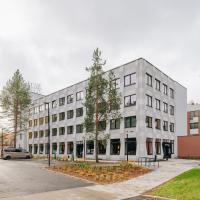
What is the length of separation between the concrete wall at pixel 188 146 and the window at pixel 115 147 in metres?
14.6

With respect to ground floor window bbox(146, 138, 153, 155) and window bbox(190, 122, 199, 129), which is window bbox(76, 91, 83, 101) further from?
window bbox(190, 122, 199, 129)

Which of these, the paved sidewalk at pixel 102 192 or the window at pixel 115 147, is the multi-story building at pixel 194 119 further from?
the paved sidewalk at pixel 102 192

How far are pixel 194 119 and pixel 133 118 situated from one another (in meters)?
45.7

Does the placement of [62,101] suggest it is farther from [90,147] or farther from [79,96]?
[90,147]

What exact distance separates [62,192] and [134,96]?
32.3 m

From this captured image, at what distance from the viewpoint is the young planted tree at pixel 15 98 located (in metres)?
63.5

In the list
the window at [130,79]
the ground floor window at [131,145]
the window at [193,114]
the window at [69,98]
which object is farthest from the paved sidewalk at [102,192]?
the window at [193,114]

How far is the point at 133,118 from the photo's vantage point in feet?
150

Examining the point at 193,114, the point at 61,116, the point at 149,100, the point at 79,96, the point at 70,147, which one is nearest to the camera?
the point at 149,100

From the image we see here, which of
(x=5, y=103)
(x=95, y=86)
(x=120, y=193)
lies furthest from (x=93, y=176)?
(x=5, y=103)

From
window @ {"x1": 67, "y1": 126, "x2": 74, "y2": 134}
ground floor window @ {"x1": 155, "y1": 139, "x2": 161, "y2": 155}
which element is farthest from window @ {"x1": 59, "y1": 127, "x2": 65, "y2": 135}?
ground floor window @ {"x1": 155, "y1": 139, "x2": 161, "y2": 155}

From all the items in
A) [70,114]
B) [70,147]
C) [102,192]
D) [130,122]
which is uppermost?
[70,114]

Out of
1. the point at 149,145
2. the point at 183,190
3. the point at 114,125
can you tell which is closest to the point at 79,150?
the point at 114,125

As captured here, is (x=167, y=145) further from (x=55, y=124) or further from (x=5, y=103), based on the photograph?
(x=5, y=103)
